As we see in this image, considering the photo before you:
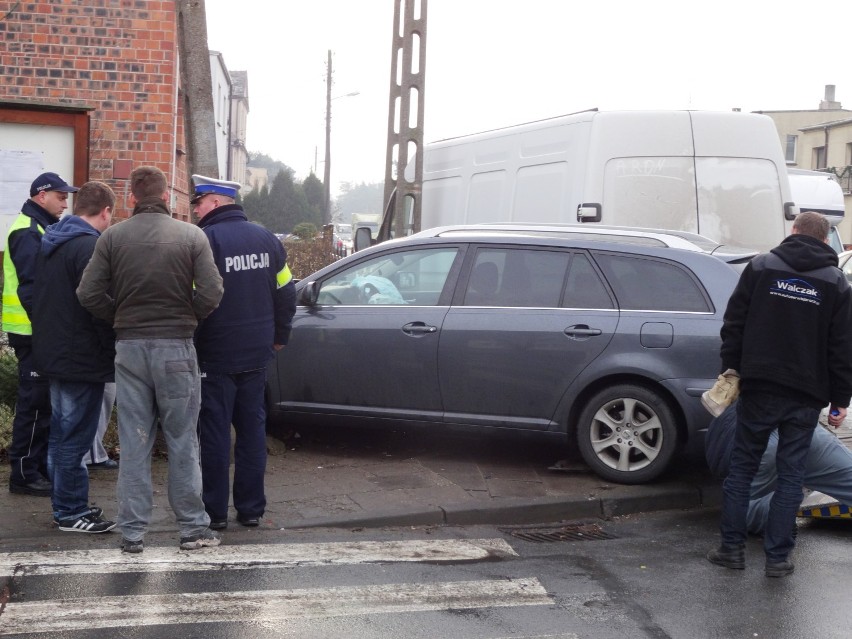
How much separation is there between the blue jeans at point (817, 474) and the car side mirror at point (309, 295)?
128 inches

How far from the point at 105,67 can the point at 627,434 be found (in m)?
6.38

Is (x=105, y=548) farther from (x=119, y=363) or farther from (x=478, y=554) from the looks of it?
(x=478, y=554)

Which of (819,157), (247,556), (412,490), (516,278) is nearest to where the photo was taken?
(247,556)

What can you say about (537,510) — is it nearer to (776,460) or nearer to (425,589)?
(776,460)

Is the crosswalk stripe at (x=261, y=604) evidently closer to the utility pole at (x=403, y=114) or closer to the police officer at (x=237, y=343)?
the police officer at (x=237, y=343)

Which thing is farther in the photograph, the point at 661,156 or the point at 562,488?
the point at 661,156

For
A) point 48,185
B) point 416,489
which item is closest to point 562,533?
point 416,489

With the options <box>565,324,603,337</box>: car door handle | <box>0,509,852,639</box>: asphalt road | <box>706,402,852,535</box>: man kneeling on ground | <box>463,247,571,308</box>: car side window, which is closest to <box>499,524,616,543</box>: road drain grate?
<box>0,509,852,639</box>: asphalt road

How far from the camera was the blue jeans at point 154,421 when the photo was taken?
5.39 meters

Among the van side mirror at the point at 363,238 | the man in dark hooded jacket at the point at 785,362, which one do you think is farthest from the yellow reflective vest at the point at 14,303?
the van side mirror at the point at 363,238

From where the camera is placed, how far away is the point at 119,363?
5434 millimetres

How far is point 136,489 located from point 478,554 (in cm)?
182

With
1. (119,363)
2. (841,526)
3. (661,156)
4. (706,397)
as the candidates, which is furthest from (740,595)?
(661,156)

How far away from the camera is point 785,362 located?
17.8 ft
